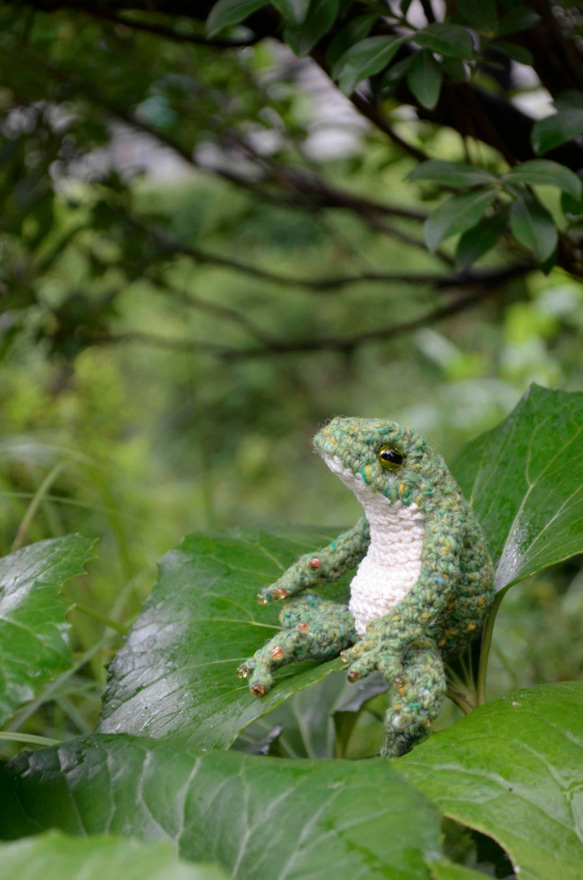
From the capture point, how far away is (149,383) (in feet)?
14.4

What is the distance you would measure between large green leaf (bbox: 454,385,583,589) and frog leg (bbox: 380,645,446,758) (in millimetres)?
125

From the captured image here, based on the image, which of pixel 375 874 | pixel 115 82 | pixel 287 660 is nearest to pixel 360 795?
pixel 375 874

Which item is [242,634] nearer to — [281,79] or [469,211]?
[469,211]

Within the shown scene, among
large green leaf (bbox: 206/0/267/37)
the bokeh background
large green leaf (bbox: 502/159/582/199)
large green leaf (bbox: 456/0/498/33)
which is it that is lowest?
the bokeh background

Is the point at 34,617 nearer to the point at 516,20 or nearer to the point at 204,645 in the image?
the point at 204,645

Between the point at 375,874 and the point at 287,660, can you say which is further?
the point at 287,660

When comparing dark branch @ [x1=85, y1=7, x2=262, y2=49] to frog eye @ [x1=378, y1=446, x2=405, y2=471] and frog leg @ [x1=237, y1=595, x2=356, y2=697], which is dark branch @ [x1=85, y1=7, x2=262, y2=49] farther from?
frog leg @ [x1=237, y1=595, x2=356, y2=697]

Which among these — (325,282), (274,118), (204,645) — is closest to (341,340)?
(325,282)

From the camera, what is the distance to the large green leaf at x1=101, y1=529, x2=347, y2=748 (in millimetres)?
684

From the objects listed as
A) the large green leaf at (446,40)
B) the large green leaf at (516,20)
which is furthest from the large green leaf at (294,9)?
the large green leaf at (516,20)

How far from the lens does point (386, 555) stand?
0.72m

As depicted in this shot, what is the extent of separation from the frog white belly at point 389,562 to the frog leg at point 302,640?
2 cm

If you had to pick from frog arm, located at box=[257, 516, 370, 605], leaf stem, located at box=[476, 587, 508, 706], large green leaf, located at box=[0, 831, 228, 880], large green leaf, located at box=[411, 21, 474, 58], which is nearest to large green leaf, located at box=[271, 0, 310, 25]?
large green leaf, located at box=[411, 21, 474, 58]

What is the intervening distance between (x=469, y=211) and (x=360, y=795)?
2.09ft
